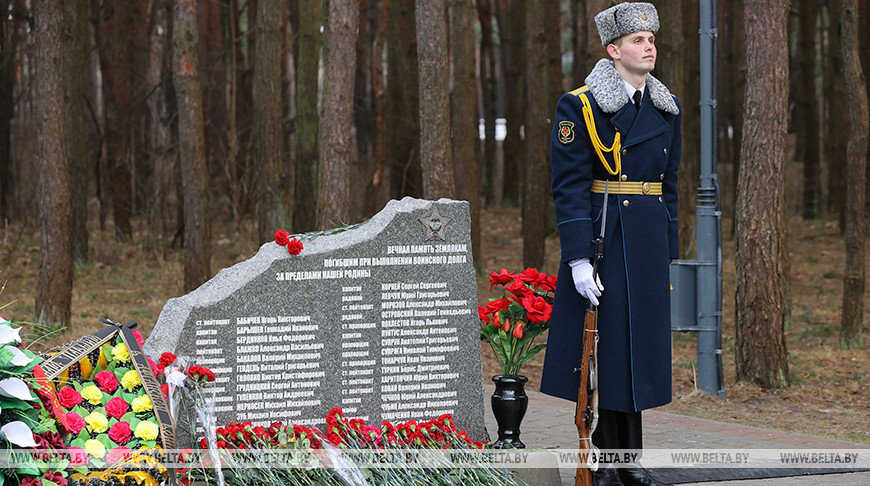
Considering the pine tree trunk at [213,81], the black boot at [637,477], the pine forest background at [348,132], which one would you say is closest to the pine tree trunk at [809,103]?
the pine forest background at [348,132]

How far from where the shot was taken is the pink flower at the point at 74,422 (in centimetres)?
430

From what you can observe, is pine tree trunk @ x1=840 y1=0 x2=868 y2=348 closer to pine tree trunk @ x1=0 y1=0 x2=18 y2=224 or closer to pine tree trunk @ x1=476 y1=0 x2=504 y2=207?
pine tree trunk @ x1=476 y1=0 x2=504 y2=207

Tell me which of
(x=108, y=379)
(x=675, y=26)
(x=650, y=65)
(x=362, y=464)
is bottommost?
(x=362, y=464)

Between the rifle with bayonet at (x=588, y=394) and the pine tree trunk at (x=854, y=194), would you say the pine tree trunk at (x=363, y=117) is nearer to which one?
the pine tree trunk at (x=854, y=194)

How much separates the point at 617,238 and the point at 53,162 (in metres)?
7.83

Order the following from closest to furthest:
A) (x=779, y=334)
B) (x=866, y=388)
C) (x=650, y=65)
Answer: (x=650, y=65) → (x=779, y=334) → (x=866, y=388)

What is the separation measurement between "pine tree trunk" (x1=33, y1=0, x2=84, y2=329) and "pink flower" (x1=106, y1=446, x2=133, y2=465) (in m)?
7.16

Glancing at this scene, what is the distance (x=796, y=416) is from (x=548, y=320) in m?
3.61

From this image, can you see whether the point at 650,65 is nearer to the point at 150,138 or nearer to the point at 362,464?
the point at 362,464

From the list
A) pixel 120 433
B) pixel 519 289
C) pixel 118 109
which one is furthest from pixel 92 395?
pixel 118 109

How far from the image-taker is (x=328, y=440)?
508 centimetres

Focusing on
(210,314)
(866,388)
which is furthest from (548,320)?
(866,388)

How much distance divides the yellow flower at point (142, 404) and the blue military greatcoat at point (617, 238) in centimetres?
195

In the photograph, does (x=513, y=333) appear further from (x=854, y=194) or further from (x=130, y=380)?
(x=854, y=194)
